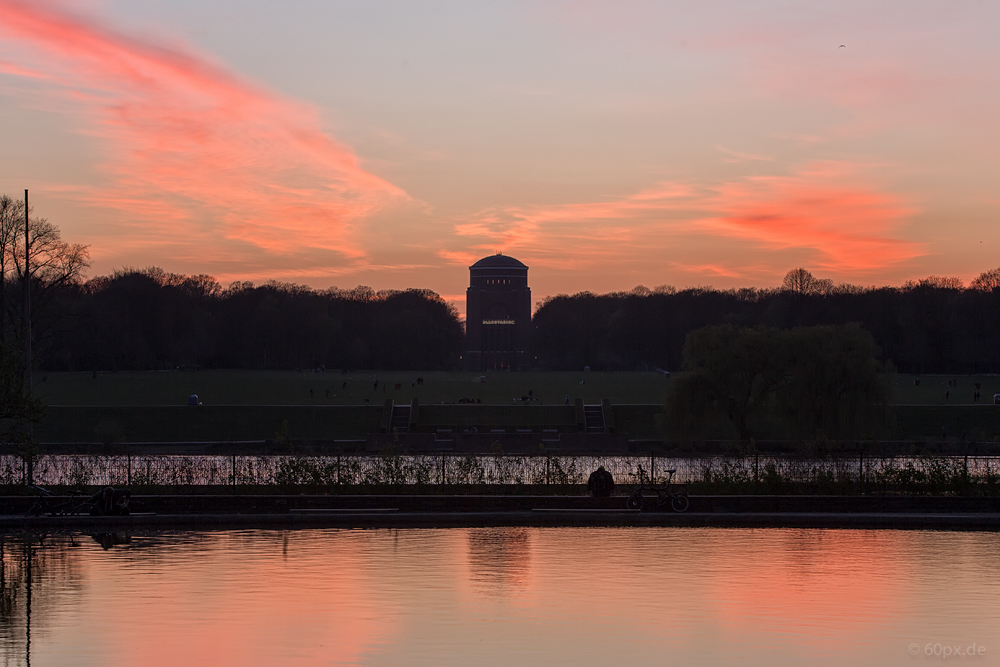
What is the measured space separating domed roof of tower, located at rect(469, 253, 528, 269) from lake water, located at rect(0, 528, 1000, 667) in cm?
15147

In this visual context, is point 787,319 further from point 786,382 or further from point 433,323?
point 786,382

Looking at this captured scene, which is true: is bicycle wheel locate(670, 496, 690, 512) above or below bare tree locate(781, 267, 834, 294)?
below

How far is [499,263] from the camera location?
173m

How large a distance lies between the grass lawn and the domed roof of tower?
222 ft

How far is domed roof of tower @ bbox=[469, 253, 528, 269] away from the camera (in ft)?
564

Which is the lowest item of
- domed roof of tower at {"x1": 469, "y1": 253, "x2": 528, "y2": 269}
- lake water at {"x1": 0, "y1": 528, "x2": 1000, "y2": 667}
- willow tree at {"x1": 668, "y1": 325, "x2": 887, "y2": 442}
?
lake water at {"x1": 0, "y1": 528, "x2": 1000, "y2": 667}

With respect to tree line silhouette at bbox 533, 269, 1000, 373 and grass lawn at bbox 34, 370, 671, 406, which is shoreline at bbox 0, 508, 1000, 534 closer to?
grass lawn at bbox 34, 370, 671, 406

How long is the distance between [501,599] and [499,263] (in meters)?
159

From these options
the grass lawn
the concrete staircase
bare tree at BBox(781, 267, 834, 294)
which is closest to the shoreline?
the concrete staircase

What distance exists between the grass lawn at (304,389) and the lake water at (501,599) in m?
51.2

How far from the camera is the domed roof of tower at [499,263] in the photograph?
172000 millimetres

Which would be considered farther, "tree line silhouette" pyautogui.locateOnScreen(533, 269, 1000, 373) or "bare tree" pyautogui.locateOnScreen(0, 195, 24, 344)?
"tree line silhouette" pyautogui.locateOnScreen(533, 269, 1000, 373)

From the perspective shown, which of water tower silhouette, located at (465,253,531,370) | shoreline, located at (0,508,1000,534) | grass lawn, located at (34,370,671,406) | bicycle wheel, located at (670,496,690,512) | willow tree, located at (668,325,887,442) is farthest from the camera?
water tower silhouette, located at (465,253,531,370)

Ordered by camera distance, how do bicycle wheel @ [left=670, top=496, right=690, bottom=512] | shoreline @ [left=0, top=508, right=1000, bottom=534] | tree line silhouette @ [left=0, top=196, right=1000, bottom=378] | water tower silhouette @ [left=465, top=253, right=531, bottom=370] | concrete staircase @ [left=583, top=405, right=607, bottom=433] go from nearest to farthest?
shoreline @ [left=0, top=508, right=1000, bottom=534]
bicycle wheel @ [left=670, top=496, right=690, bottom=512]
concrete staircase @ [left=583, top=405, right=607, bottom=433]
tree line silhouette @ [left=0, top=196, right=1000, bottom=378]
water tower silhouette @ [left=465, top=253, right=531, bottom=370]
